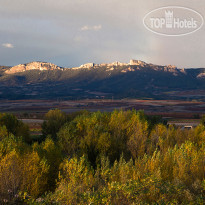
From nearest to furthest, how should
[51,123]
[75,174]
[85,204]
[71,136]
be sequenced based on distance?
[85,204] → [75,174] → [71,136] → [51,123]

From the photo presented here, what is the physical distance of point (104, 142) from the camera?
30.4 m

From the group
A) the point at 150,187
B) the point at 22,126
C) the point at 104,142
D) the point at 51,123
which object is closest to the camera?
the point at 150,187

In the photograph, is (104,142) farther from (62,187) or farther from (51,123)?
(51,123)

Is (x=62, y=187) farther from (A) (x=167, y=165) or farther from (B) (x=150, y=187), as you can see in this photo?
(A) (x=167, y=165)

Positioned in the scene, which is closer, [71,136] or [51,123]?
[71,136]

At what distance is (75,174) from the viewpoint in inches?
519

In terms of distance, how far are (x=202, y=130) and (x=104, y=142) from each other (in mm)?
18760

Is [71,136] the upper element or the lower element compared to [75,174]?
lower

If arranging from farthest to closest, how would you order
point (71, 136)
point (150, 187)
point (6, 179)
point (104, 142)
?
point (71, 136) → point (104, 142) → point (6, 179) → point (150, 187)

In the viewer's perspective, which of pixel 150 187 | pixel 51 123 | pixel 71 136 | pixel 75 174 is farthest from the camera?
pixel 51 123

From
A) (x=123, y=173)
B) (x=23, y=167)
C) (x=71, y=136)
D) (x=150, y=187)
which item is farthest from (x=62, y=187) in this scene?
(x=71, y=136)

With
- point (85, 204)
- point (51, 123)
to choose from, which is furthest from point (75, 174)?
point (51, 123)

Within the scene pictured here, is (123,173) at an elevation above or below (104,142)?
above

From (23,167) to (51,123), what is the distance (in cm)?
3753
